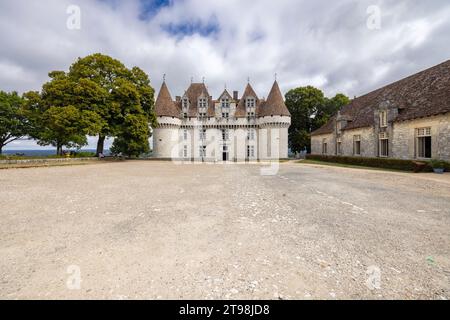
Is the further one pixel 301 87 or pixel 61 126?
pixel 301 87

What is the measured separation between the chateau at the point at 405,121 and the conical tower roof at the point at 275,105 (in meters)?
10.6

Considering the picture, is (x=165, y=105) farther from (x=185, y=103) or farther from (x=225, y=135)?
(x=225, y=135)

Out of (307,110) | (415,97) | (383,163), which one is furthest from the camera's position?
(307,110)

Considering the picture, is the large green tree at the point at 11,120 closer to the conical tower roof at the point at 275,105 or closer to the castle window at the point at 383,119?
the conical tower roof at the point at 275,105

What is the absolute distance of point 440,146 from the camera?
1673 centimetres

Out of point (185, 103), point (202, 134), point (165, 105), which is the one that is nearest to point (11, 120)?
point (165, 105)

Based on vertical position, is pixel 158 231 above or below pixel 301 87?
below

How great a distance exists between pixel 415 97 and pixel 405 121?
353 centimetres

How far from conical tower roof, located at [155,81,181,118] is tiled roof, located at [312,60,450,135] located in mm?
30479

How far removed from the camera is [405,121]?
2000cm

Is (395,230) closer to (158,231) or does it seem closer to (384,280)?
(384,280)
